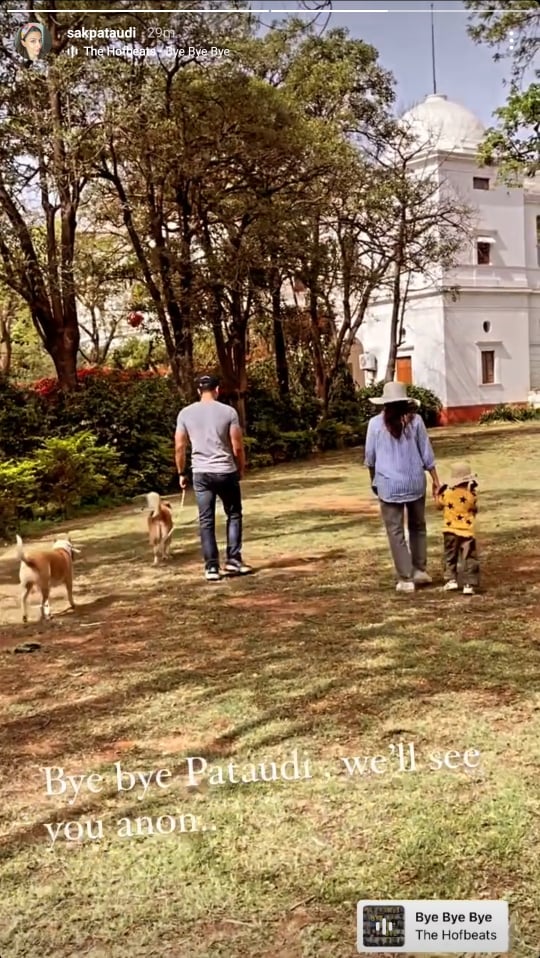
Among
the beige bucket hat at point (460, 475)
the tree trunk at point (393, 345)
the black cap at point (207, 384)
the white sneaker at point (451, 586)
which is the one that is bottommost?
the white sneaker at point (451, 586)

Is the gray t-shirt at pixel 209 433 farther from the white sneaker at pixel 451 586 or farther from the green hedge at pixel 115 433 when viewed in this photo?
the white sneaker at pixel 451 586

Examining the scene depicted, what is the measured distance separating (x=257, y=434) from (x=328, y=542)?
12.1ft

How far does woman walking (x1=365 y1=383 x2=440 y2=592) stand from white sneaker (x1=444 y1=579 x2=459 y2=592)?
0.34 feet

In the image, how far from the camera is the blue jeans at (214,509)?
3617 millimetres

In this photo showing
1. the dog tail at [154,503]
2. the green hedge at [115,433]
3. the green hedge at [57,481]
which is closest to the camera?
the dog tail at [154,503]

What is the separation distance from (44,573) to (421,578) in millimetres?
1470

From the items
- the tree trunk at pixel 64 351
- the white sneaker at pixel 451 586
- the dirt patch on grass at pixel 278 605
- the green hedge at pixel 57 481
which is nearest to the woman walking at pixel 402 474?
the white sneaker at pixel 451 586

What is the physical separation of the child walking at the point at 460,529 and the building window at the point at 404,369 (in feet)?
1.27

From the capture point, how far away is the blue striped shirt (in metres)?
3.36

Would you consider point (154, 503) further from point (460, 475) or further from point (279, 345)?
point (279, 345)

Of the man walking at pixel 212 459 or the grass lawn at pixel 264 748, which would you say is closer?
the grass lawn at pixel 264 748

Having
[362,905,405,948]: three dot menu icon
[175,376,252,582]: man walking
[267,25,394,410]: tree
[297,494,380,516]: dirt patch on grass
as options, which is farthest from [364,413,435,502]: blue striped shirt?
[267,25,394,410]: tree

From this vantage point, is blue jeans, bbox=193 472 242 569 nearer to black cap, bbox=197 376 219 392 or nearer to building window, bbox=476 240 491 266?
black cap, bbox=197 376 219 392

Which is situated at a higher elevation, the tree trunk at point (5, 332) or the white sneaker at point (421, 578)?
the tree trunk at point (5, 332)
